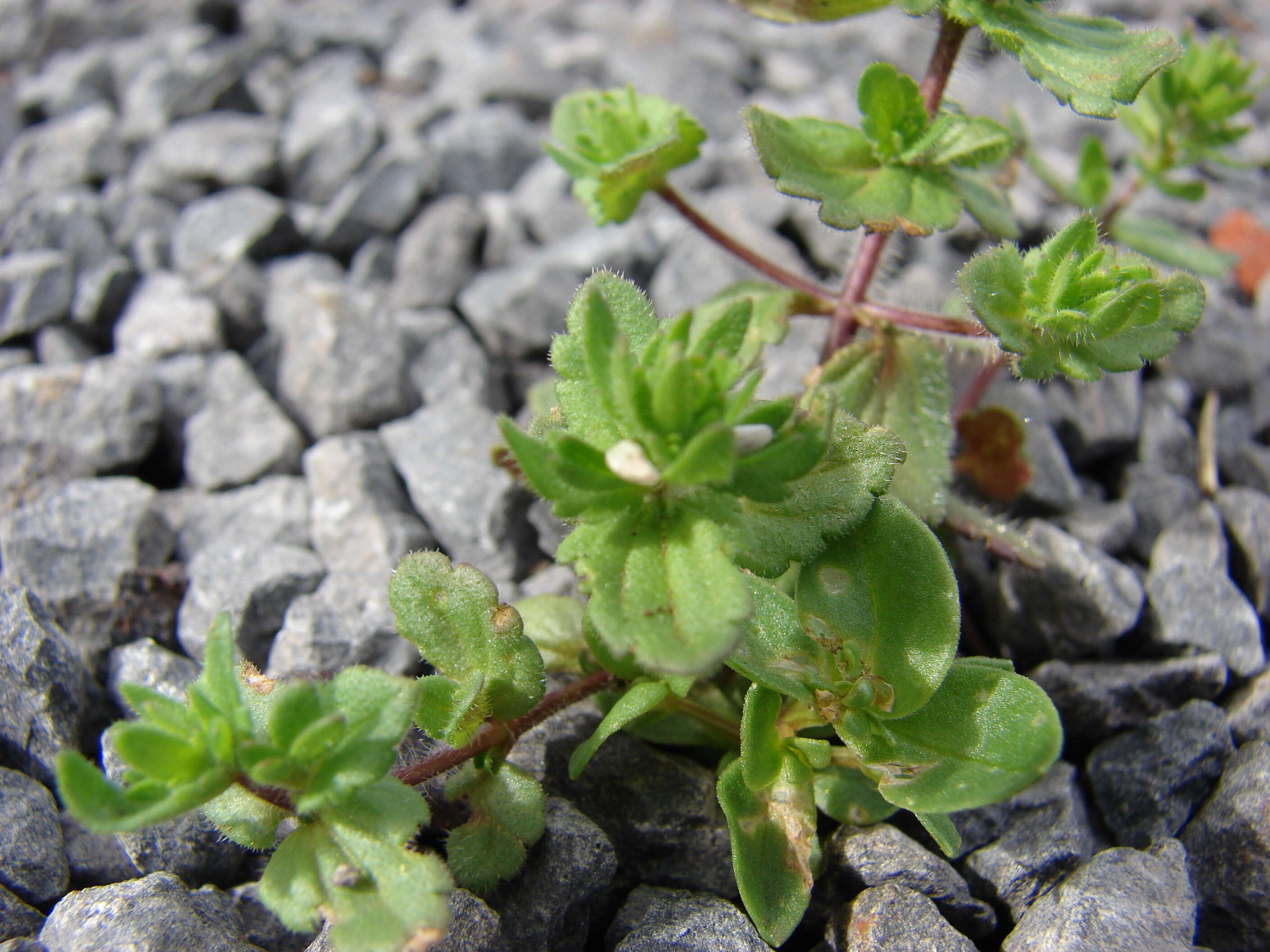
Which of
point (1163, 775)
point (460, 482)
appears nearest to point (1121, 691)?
point (1163, 775)

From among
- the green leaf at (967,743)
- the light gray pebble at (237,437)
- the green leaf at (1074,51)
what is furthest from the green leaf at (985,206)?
the light gray pebble at (237,437)

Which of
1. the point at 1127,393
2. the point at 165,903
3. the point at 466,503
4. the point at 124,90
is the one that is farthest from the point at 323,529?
the point at 124,90

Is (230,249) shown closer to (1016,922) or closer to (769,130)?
(769,130)

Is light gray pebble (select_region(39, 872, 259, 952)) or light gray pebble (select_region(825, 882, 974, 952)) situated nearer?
light gray pebble (select_region(39, 872, 259, 952))

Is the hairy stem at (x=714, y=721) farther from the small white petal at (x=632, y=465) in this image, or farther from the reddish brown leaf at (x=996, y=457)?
the reddish brown leaf at (x=996, y=457)

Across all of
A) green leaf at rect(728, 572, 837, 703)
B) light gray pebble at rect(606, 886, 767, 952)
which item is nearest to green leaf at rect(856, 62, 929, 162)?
green leaf at rect(728, 572, 837, 703)

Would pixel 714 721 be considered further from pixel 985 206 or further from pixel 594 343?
pixel 985 206

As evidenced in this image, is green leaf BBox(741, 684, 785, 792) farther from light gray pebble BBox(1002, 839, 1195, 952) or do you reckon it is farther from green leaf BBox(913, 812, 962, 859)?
light gray pebble BBox(1002, 839, 1195, 952)
